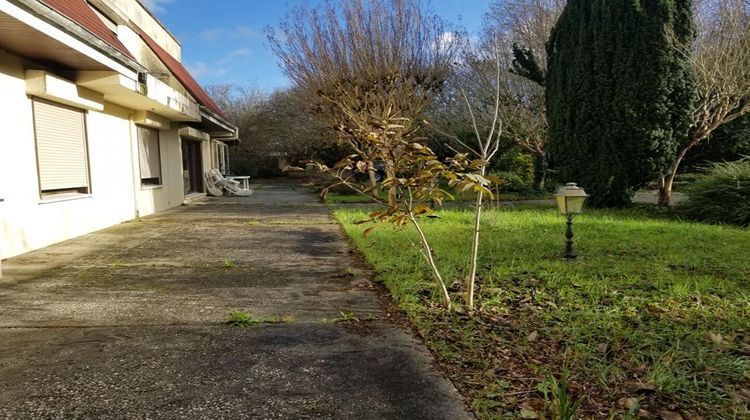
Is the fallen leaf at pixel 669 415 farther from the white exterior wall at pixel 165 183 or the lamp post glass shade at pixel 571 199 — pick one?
the white exterior wall at pixel 165 183

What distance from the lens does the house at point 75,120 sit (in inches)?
→ 209

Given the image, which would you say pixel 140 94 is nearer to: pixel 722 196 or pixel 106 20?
pixel 106 20

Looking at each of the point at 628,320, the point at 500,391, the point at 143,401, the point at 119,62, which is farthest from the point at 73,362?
the point at 119,62

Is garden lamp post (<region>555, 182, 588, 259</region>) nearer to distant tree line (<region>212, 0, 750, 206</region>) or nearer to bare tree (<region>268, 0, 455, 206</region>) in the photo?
distant tree line (<region>212, 0, 750, 206</region>)

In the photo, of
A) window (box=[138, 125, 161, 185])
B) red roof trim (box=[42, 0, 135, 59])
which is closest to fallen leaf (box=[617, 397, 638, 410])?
red roof trim (box=[42, 0, 135, 59])

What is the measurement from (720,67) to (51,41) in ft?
39.6

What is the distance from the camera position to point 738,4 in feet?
31.6

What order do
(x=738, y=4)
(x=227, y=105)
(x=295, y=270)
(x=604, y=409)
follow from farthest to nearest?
(x=227, y=105) → (x=738, y=4) → (x=295, y=270) → (x=604, y=409)

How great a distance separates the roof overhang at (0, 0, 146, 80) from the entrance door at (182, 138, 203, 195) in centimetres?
803

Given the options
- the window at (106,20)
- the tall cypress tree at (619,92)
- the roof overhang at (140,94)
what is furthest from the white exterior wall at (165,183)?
the tall cypress tree at (619,92)

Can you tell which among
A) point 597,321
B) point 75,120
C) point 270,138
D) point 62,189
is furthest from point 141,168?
point 270,138

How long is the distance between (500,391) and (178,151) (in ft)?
40.4

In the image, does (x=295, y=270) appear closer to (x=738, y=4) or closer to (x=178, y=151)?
(x=178, y=151)

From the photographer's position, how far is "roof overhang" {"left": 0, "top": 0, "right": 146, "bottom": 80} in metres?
4.35
